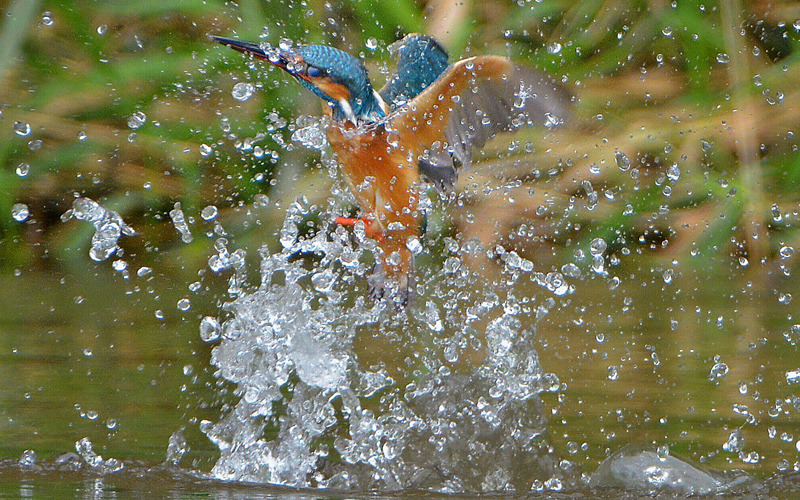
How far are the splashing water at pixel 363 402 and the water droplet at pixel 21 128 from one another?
1.47 metres

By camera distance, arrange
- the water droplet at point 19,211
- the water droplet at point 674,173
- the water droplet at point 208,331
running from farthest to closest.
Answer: the water droplet at point 19,211
the water droplet at point 674,173
the water droplet at point 208,331

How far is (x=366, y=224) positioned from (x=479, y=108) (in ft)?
1.03

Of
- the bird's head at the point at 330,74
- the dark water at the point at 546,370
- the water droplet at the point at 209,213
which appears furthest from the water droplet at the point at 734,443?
the water droplet at the point at 209,213

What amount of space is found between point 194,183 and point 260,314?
167 centimetres

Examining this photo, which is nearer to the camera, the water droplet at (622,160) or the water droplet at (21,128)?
the water droplet at (622,160)

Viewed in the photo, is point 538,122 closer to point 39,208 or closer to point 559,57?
point 559,57

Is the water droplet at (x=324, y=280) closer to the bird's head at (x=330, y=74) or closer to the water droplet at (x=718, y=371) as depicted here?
the bird's head at (x=330, y=74)

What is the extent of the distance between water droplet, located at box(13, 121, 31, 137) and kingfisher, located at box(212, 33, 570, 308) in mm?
1634

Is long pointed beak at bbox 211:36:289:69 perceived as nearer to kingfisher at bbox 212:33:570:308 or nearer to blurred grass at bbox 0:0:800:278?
kingfisher at bbox 212:33:570:308

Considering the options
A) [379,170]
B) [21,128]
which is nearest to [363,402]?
[379,170]

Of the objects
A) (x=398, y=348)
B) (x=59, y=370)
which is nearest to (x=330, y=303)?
(x=398, y=348)

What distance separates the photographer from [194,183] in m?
3.83

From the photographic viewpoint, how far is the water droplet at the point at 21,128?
3.62m

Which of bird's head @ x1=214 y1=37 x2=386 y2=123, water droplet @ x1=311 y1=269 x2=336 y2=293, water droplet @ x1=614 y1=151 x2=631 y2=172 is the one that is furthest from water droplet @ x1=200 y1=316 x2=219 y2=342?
water droplet @ x1=614 y1=151 x2=631 y2=172
